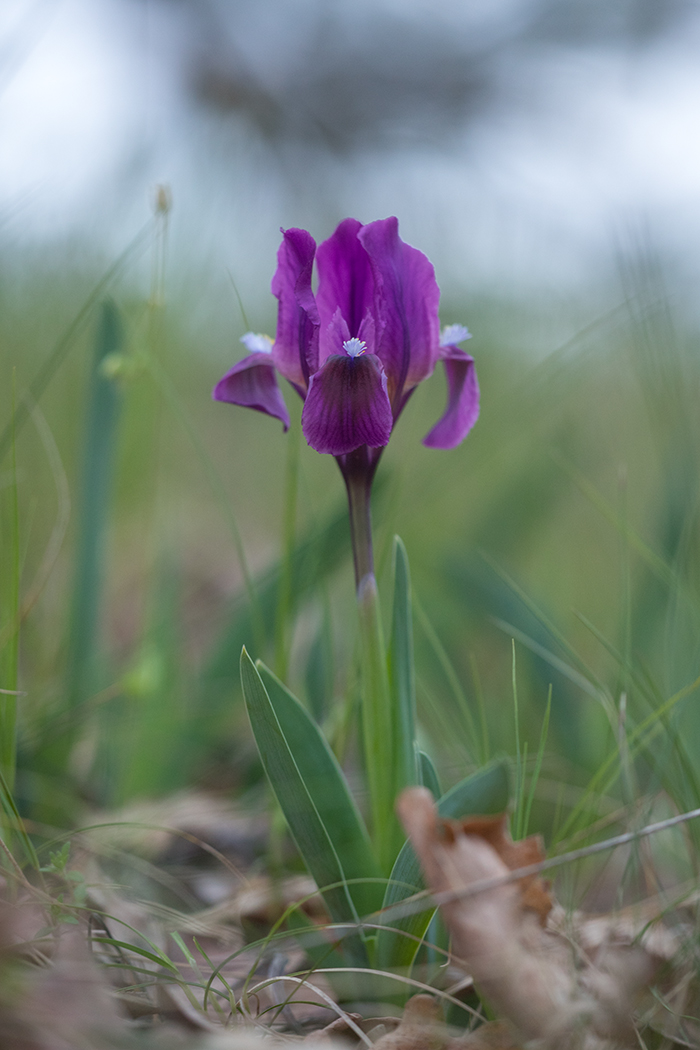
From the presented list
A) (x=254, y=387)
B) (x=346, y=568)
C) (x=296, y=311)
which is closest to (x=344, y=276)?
(x=296, y=311)

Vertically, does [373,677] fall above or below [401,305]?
below

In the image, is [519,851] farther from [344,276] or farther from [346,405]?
[344,276]

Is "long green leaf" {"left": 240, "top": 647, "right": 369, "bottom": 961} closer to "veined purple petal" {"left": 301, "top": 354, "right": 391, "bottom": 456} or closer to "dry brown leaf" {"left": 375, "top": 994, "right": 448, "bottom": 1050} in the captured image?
"dry brown leaf" {"left": 375, "top": 994, "right": 448, "bottom": 1050}

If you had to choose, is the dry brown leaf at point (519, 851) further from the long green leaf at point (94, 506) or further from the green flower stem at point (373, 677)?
the long green leaf at point (94, 506)

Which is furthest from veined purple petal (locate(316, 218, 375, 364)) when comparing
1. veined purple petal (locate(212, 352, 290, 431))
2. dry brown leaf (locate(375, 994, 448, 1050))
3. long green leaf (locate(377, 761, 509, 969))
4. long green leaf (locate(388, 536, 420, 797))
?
dry brown leaf (locate(375, 994, 448, 1050))

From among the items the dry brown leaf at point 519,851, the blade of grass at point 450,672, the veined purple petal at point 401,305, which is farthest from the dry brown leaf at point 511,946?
the veined purple petal at point 401,305

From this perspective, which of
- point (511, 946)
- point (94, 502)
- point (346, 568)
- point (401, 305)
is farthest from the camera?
point (346, 568)

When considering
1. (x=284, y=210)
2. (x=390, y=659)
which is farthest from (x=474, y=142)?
(x=390, y=659)
